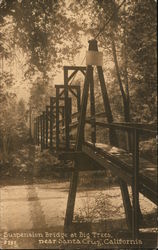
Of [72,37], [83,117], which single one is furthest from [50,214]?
[72,37]

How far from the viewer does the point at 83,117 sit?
5988 millimetres

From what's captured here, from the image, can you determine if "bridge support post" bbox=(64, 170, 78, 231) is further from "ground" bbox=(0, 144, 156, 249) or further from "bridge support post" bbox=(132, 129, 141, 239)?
"bridge support post" bbox=(132, 129, 141, 239)

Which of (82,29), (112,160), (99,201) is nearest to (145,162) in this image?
(112,160)

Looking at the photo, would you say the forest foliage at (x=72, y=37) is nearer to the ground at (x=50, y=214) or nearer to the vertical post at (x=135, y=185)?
the ground at (x=50, y=214)

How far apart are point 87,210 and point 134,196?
5.77m

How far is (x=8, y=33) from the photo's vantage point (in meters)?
10.7

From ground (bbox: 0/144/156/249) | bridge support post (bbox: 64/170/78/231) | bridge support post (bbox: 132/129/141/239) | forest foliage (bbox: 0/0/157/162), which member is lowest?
ground (bbox: 0/144/156/249)

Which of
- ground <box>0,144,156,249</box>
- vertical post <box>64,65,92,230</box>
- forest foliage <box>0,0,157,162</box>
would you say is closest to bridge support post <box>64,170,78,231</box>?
vertical post <box>64,65,92,230</box>

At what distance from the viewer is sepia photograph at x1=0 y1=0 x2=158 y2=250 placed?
541 centimetres

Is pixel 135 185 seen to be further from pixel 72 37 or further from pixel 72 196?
pixel 72 37

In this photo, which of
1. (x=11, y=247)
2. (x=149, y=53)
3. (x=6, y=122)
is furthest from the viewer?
(x=6, y=122)

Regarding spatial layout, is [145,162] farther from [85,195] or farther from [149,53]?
[85,195]

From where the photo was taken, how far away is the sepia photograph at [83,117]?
17.7ft

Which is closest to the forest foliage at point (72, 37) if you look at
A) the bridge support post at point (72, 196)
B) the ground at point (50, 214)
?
the ground at point (50, 214)
